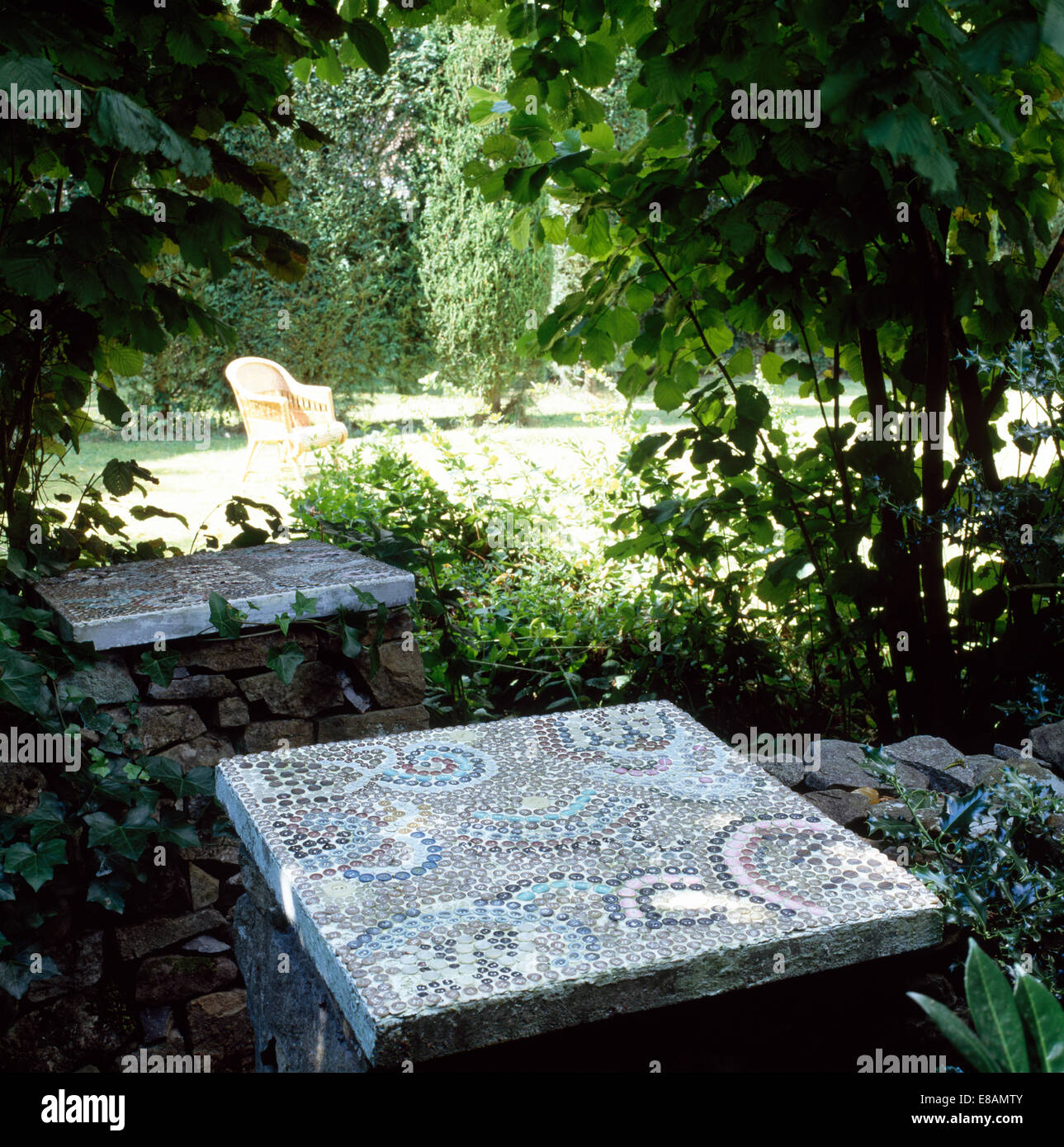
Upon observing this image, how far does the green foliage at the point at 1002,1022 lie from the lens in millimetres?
801

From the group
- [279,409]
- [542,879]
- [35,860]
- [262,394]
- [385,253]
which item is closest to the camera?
[542,879]

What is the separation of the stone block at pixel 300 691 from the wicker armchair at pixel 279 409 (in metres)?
6.07

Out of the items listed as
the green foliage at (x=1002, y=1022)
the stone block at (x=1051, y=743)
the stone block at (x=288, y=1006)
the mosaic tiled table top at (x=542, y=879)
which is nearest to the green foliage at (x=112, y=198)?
the mosaic tiled table top at (x=542, y=879)

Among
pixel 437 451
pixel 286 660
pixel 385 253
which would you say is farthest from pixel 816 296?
pixel 385 253

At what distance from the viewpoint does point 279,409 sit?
9.41 meters

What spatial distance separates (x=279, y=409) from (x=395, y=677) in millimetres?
7067

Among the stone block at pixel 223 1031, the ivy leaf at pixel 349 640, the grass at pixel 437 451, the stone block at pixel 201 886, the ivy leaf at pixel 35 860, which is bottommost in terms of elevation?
the stone block at pixel 223 1031

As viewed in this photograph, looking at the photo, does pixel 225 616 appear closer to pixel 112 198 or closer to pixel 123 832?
pixel 123 832

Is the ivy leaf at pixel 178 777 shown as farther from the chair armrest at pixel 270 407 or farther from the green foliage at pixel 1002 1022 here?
the chair armrest at pixel 270 407

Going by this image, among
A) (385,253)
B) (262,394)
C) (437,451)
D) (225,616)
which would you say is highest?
(385,253)

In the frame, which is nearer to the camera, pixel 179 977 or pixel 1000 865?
pixel 1000 865

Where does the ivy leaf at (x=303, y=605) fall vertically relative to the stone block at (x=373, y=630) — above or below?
above

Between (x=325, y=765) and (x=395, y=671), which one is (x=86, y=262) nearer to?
(x=395, y=671)
